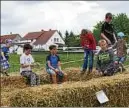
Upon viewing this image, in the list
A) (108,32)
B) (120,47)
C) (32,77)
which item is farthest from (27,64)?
(120,47)

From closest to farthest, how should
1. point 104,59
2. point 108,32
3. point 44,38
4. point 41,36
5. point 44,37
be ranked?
point 104,59, point 108,32, point 44,38, point 44,37, point 41,36

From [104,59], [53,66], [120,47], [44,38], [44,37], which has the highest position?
[44,37]

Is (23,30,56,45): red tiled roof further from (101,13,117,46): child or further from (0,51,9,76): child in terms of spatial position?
(101,13,117,46): child

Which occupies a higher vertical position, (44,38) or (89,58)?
(44,38)

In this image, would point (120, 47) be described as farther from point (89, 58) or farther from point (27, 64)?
point (27, 64)

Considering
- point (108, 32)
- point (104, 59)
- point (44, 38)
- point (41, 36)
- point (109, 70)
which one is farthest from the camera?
point (41, 36)

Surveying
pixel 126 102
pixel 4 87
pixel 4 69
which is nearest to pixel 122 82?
pixel 126 102

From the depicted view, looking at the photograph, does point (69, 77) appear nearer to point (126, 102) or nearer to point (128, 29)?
point (126, 102)

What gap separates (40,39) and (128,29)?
41.7m

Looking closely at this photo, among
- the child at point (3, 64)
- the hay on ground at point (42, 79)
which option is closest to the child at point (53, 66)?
the hay on ground at point (42, 79)

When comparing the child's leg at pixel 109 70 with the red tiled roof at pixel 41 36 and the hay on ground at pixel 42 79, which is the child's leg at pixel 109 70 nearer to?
the hay on ground at pixel 42 79

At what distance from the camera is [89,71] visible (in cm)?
1103

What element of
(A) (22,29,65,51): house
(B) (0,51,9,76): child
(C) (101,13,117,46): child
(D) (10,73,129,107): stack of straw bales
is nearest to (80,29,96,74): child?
(C) (101,13,117,46): child

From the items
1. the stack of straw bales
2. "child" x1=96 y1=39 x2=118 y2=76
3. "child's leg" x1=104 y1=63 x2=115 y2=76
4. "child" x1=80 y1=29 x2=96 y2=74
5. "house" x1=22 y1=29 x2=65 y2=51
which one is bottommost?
the stack of straw bales
